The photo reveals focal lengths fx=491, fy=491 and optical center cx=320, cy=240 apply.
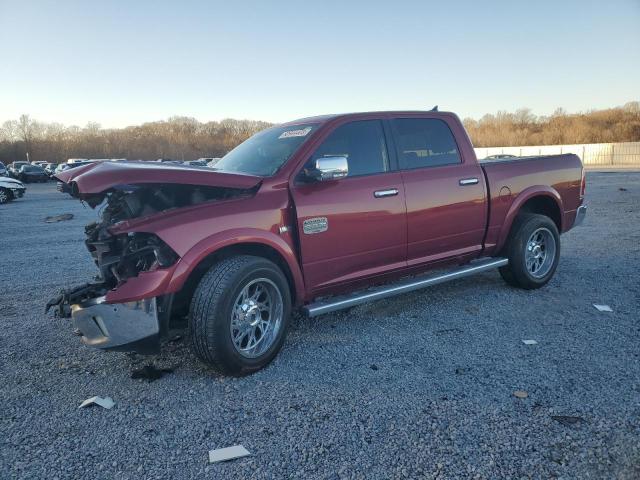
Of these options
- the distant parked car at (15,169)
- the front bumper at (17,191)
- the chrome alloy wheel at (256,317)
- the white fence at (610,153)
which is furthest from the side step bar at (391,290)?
the white fence at (610,153)

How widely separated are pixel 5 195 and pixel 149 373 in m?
21.3

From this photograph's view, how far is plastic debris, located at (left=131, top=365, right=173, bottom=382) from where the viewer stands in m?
3.68

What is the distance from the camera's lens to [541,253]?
5.79 m

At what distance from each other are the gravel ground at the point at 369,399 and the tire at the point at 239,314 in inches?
7.4

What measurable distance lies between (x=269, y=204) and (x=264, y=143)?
1166 mm

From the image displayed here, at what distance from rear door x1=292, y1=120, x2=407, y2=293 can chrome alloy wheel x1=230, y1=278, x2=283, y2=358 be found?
38 centimetres

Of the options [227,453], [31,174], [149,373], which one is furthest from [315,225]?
[31,174]

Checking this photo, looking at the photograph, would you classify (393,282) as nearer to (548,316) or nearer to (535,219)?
(548,316)

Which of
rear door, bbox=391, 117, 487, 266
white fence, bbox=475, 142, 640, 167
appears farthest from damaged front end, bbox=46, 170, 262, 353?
white fence, bbox=475, 142, 640, 167

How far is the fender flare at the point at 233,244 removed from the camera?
11.2 feet

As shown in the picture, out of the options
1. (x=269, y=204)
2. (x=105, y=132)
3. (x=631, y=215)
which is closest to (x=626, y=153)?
(x=631, y=215)

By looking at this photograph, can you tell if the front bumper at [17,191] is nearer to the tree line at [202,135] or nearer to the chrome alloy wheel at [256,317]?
the chrome alloy wheel at [256,317]

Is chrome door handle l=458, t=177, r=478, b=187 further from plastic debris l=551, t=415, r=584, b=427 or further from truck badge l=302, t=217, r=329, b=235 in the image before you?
plastic debris l=551, t=415, r=584, b=427

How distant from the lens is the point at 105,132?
290 feet
